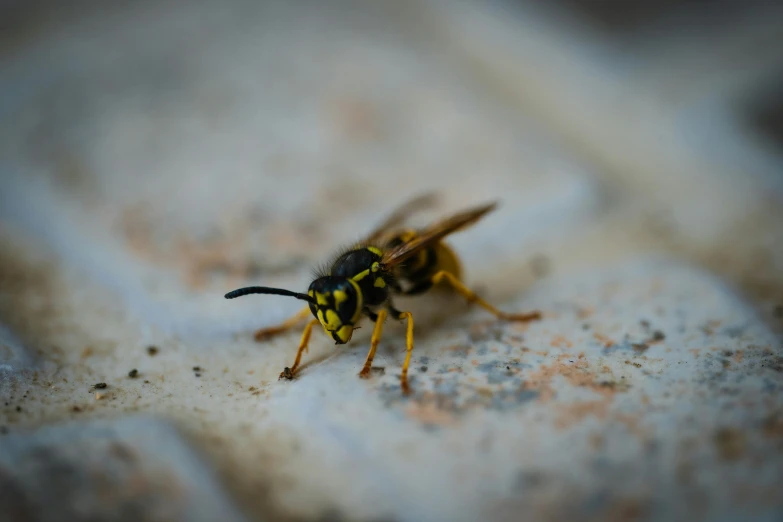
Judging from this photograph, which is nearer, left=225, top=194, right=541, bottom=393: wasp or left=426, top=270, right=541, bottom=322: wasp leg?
left=225, top=194, right=541, bottom=393: wasp

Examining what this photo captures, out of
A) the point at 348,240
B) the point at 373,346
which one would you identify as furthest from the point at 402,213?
the point at 373,346

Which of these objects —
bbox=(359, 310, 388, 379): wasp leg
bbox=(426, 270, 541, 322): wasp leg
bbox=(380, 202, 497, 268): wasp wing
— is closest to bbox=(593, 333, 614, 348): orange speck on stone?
bbox=(426, 270, 541, 322): wasp leg

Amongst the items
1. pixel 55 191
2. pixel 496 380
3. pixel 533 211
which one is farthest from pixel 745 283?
pixel 55 191

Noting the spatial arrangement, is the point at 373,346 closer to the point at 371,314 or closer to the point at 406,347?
the point at 406,347

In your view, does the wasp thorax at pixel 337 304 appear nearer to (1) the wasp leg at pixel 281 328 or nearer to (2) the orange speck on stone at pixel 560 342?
(1) the wasp leg at pixel 281 328

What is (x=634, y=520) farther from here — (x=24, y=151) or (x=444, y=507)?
(x=24, y=151)

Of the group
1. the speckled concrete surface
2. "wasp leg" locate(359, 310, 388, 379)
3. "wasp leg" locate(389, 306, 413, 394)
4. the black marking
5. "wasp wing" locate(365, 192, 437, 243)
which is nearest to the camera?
the speckled concrete surface

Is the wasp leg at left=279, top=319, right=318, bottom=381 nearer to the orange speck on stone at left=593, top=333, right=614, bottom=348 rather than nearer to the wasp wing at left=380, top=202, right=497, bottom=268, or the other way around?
the wasp wing at left=380, top=202, right=497, bottom=268
